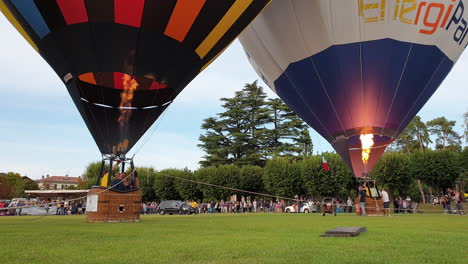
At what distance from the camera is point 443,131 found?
191ft

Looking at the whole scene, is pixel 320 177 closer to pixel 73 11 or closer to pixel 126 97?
pixel 126 97

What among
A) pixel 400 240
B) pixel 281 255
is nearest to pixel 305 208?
pixel 400 240

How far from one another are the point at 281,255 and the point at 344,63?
8675 mm

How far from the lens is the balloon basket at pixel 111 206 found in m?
9.91

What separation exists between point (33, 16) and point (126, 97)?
2.71 metres

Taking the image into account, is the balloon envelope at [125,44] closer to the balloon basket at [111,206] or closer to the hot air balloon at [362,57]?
the balloon basket at [111,206]

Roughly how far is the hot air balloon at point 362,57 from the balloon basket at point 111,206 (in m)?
6.79

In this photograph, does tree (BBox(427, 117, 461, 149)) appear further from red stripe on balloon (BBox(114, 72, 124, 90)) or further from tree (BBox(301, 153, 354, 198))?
red stripe on balloon (BBox(114, 72, 124, 90))

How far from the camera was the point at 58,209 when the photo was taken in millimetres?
25578

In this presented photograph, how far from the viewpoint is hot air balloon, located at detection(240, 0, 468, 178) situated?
34.6 feet

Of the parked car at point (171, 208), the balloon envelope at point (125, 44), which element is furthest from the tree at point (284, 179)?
the balloon envelope at point (125, 44)

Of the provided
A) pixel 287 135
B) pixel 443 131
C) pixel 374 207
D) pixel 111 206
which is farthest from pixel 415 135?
pixel 111 206

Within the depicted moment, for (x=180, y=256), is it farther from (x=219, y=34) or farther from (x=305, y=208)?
(x=305, y=208)

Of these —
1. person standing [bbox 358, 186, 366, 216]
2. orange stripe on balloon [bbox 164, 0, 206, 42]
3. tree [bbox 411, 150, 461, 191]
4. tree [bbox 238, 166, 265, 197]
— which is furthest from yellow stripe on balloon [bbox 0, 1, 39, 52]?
tree [bbox 238, 166, 265, 197]
